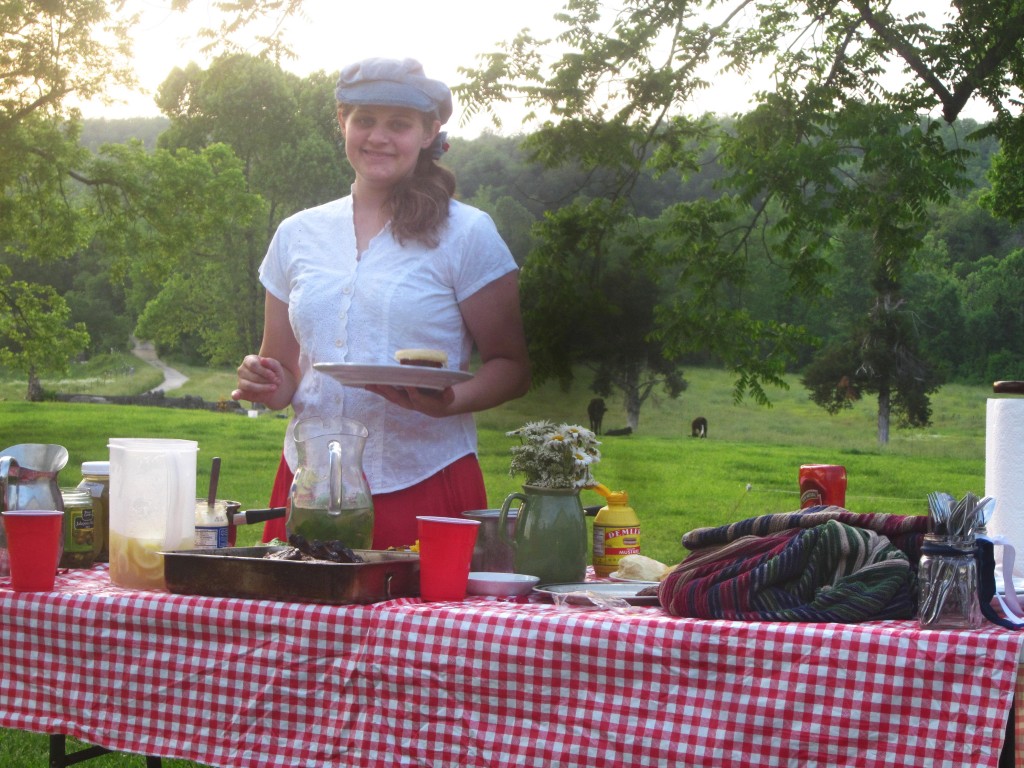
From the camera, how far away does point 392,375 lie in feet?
4.71

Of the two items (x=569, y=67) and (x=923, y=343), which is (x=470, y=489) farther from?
(x=923, y=343)

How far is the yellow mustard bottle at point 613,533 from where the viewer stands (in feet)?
5.48

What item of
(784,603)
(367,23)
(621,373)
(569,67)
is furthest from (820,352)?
(784,603)

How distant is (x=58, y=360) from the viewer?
6.09 m

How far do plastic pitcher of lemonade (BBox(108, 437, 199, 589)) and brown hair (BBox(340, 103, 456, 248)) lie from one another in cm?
51

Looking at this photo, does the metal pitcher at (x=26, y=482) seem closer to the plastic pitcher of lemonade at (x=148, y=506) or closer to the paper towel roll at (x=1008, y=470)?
the plastic pitcher of lemonade at (x=148, y=506)

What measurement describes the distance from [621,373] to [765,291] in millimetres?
840

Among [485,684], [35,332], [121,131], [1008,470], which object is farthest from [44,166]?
[1008,470]

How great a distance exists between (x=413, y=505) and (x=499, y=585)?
41cm

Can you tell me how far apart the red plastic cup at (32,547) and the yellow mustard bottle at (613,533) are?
77 cm

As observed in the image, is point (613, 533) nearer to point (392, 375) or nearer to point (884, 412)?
point (392, 375)

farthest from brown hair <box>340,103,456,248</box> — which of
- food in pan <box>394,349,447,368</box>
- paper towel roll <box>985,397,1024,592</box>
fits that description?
paper towel roll <box>985,397,1024,592</box>

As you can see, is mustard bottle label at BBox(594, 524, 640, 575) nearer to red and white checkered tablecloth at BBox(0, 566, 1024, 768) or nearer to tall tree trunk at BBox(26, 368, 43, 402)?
red and white checkered tablecloth at BBox(0, 566, 1024, 768)

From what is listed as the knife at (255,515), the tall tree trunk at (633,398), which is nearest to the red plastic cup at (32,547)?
the knife at (255,515)
